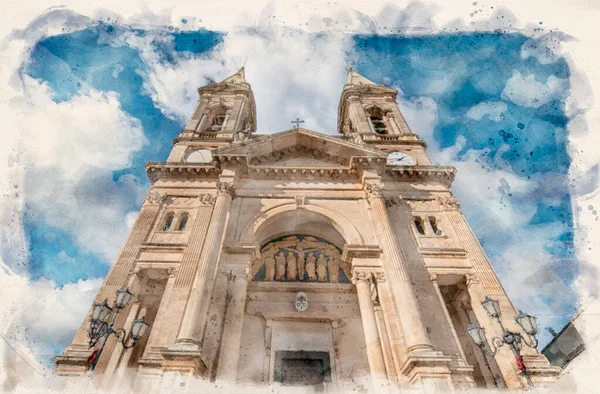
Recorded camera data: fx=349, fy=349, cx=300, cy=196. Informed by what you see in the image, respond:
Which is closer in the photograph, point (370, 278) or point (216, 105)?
point (370, 278)

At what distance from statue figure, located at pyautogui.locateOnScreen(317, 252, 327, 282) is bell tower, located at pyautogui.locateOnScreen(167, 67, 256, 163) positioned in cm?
832

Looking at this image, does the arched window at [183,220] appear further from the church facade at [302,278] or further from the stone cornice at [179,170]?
the stone cornice at [179,170]

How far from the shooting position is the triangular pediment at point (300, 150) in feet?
56.7

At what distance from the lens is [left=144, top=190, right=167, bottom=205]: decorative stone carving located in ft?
52.6

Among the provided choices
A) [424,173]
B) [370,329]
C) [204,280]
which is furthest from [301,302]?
[424,173]

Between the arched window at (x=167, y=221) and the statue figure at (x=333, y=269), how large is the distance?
24.1 ft

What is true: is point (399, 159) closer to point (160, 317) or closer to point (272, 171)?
point (272, 171)

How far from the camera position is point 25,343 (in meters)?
8.66

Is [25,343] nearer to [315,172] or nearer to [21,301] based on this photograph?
[21,301]

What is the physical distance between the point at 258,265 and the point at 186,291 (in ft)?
11.7

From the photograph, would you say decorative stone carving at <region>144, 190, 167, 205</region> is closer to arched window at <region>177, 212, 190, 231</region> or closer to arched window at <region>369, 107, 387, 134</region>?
arched window at <region>177, 212, 190, 231</region>

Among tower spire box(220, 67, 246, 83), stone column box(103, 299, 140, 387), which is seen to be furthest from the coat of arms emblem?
tower spire box(220, 67, 246, 83)

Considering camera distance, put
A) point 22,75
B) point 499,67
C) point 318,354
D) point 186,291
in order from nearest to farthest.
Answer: point 22,75
point 499,67
point 186,291
point 318,354

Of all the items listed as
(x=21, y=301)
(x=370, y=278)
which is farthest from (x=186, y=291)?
(x=370, y=278)
